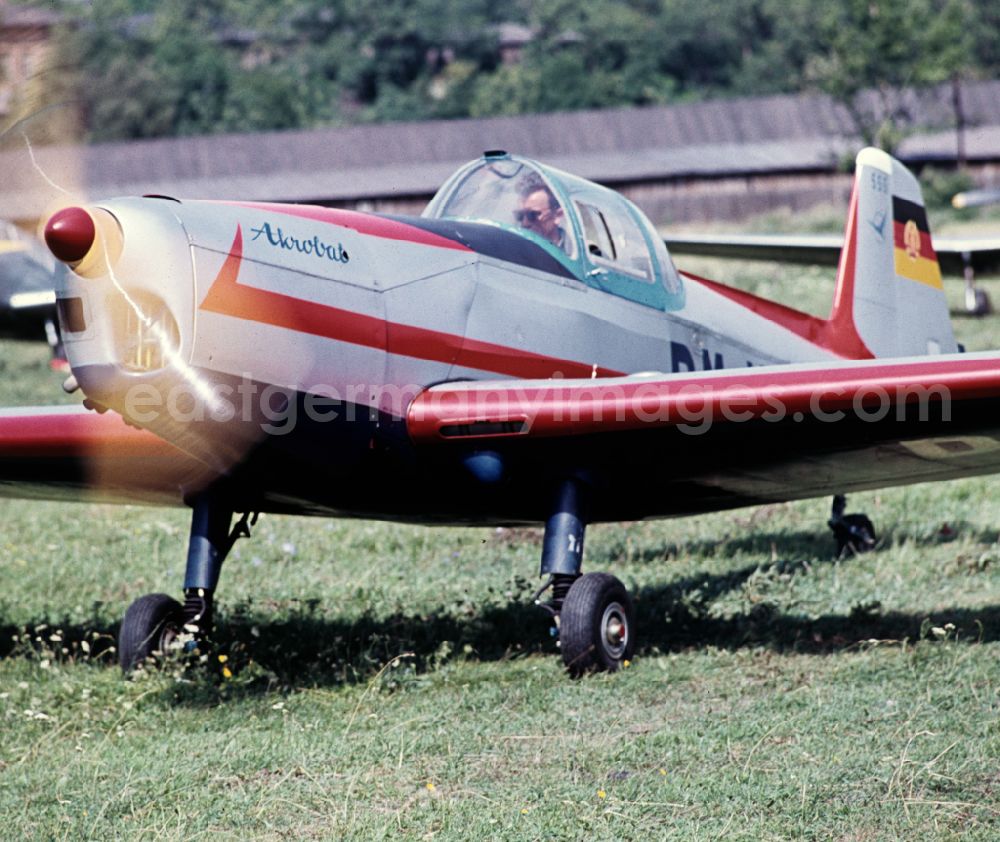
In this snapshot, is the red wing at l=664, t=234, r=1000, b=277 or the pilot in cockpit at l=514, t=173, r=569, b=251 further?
the red wing at l=664, t=234, r=1000, b=277

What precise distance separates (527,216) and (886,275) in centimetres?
367

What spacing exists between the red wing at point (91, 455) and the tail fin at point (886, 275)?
4710mm

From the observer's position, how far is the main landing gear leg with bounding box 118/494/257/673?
269 inches

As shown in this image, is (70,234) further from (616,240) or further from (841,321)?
(841,321)

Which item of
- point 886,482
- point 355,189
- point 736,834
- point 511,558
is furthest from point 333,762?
point 355,189

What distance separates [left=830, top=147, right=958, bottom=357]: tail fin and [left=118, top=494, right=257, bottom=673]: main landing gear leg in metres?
4.59

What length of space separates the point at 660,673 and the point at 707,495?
1141mm

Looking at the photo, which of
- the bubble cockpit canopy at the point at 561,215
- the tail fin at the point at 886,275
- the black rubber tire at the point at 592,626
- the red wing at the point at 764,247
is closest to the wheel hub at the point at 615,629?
the black rubber tire at the point at 592,626

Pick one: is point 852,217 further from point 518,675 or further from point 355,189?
point 355,189

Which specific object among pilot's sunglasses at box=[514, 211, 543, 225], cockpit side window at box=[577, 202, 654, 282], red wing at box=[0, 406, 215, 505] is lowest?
red wing at box=[0, 406, 215, 505]

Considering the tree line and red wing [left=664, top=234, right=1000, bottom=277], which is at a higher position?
the tree line

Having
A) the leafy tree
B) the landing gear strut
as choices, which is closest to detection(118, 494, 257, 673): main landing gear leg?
the landing gear strut

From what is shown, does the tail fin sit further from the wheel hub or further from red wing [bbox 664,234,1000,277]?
the wheel hub

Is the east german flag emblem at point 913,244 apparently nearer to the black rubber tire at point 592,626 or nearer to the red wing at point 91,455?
the black rubber tire at point 592,626
